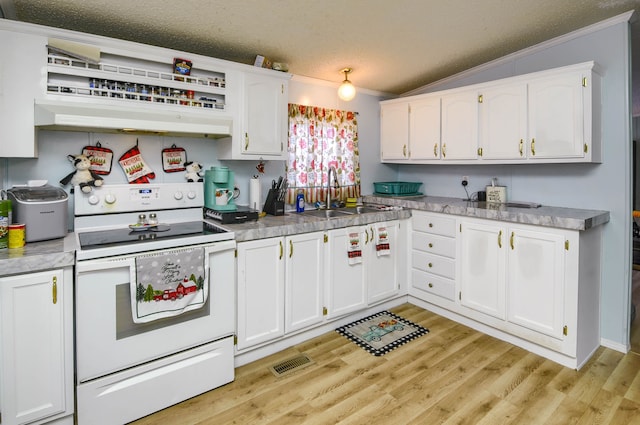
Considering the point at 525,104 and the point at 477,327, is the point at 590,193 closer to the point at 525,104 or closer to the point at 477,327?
the point at 525,104

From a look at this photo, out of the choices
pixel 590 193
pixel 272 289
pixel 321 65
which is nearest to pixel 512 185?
pixel 590 193

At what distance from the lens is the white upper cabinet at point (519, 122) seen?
8.40ft

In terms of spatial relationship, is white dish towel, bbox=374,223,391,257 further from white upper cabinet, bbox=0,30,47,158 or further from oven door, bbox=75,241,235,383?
white upper cabinet, bbox=0,30,47,158

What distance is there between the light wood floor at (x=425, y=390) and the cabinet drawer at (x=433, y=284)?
0.56 meters

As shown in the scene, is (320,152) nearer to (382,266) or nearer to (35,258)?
(382,266)

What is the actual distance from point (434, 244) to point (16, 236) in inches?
119

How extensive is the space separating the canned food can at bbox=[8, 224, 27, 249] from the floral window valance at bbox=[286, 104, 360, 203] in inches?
82.3

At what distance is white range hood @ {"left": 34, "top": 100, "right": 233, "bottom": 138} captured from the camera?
2.02 m

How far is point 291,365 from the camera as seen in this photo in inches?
98.0

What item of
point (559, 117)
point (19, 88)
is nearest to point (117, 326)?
point (19, 88)

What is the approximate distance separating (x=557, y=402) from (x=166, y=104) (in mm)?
3098

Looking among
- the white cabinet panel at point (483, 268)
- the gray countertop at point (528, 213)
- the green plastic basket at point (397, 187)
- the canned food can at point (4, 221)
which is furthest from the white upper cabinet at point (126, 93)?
the white cabinet panel at point (483, 268)

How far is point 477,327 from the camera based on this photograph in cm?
303

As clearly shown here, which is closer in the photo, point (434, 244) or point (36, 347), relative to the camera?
point (36, 347)
